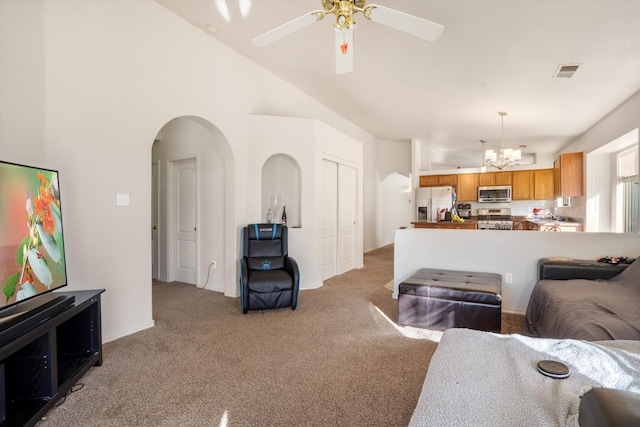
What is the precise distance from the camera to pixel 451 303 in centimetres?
292

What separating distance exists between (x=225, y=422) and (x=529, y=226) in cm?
794

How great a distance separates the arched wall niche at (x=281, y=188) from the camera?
15.7ft

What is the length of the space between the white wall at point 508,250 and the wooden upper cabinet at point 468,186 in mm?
5130

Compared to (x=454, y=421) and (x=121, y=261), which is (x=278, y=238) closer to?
(x=121, y=261)

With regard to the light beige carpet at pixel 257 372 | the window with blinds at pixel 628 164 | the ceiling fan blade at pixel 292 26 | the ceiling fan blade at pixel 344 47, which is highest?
the ceiling fan blade at pixel 292 26

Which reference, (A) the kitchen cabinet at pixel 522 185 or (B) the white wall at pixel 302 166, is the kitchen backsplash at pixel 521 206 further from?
(B) the white wall at pixel 302 166

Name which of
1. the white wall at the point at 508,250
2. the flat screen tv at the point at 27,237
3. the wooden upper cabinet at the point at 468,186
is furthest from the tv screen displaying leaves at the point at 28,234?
the wooden upper cabinet at the point at 468,186

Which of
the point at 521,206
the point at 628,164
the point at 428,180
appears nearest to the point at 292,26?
the point at 628,164

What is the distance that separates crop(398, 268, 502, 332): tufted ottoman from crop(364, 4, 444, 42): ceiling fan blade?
81.6 inches

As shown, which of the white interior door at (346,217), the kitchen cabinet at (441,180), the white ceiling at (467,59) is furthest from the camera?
the kitchen cabinet at (441,180)

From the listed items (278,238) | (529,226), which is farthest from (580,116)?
(278,238)

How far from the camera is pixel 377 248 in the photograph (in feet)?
28.6

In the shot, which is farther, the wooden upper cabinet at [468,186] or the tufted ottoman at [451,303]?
the wooden upper cabinet at [468,186]

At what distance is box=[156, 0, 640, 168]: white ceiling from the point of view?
114 inches
